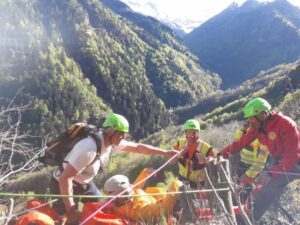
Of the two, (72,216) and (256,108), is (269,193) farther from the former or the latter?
(72,216)

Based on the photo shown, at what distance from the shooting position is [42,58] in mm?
113312

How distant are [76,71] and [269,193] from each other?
117262 mm

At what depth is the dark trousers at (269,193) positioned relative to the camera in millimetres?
5742

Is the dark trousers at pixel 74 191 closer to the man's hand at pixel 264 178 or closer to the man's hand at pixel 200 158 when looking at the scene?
the man's hand at pixel 200 158

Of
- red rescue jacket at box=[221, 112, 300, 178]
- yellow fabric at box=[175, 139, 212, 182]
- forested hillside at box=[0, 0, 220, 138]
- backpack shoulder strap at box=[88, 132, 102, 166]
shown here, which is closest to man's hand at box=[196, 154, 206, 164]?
yellow fabric at box=[175, 139, 212, 182]

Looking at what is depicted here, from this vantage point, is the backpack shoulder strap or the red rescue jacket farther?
the red rescue jacket

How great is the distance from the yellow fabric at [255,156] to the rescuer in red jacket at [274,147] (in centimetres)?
56

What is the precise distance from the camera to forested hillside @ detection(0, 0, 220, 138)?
100938 millimetres

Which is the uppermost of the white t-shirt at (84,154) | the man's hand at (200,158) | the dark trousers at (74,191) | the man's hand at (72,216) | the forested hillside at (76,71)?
the white t-shirt at (84,154)

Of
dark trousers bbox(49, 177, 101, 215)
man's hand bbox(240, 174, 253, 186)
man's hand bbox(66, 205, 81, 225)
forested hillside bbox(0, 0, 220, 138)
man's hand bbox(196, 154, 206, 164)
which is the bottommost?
forested hillside bbox(0, 0, 220, 138)

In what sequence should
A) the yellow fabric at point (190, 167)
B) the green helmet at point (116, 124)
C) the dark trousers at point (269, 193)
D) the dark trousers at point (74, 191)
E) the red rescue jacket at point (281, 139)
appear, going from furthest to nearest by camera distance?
the yellow fabric at point (190, 167), the dark trousers at point (269, 193), the red rescue jacket at point (281, 139), the dark trousers at point (74, 191), the green helmet at point (116, 124)

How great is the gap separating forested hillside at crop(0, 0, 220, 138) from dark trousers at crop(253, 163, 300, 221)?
84.1 meters

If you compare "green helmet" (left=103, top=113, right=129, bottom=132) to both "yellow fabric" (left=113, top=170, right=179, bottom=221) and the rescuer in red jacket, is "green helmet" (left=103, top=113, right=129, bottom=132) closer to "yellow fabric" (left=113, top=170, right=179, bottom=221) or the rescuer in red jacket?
"yellow fabric" (left=113, top=170, right=179, bottom=221)

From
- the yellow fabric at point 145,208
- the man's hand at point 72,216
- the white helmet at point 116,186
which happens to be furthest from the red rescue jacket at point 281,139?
the man's hand at point 72,216
